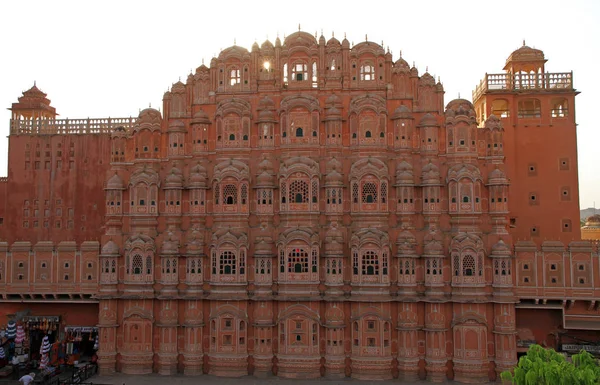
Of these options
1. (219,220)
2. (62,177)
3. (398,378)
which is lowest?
(398,378)

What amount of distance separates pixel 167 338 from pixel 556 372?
22.8m

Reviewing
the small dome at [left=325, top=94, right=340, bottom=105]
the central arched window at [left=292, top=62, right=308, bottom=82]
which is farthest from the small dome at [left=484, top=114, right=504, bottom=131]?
the central arched window at [left=292, top=62, right=308, bottom=82]

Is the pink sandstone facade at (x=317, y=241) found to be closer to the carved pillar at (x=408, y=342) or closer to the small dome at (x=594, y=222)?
the carved pillar at (x=408, y=342)

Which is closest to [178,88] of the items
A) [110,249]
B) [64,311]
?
[110,249]

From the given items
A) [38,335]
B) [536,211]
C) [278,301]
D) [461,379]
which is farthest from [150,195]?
[536,211]

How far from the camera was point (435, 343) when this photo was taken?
32.2 m

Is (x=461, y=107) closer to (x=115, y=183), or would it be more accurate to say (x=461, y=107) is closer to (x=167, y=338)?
(x=115, y=183)

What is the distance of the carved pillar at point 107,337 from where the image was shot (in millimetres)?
33656

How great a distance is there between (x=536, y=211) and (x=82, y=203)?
113ft

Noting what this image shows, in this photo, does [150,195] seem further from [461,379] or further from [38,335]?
[461,379]

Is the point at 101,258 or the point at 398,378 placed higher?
the point at 101,258

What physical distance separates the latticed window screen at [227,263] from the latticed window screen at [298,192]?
5.24 meters

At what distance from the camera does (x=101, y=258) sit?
34625mm

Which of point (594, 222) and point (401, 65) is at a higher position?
point (401, 65)
